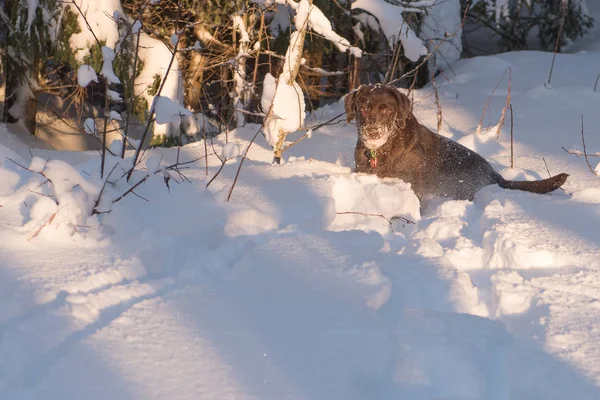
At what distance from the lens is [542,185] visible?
426 cm

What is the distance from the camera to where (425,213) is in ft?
14.2

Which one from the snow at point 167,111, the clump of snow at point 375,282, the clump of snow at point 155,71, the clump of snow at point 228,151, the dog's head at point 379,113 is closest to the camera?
the clump of snow at point 375,282

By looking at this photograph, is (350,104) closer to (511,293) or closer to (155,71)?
(155,71)

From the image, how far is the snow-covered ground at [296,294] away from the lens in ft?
6.60

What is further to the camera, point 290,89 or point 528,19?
point 528,19

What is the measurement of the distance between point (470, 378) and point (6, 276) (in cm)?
156

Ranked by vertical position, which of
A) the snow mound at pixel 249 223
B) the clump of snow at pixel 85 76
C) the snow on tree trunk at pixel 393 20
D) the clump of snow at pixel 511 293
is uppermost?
the snow on tree trunk at pixel 393 20

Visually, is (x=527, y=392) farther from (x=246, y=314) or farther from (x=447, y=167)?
(x=447, y=167)

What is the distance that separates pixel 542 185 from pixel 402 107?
1013 mm

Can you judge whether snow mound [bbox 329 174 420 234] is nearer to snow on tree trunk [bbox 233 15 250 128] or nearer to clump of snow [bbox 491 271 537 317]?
clump of snow [bbox 491 271 537 317]

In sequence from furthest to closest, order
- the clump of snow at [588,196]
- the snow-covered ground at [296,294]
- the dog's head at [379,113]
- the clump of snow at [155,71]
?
the clump of snow at [155,71]
the dog's head at [379,113]
the clump of snow at [588,196]
the snow-covered ground at [296,294]

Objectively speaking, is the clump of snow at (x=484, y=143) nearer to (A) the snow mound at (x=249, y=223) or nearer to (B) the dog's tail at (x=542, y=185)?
(B) the dog's tail at (x=542, y=185)

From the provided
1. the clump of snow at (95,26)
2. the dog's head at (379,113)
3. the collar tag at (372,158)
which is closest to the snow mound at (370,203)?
the collar tag at (372,158)

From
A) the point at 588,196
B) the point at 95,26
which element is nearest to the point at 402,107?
the point at 588,196
